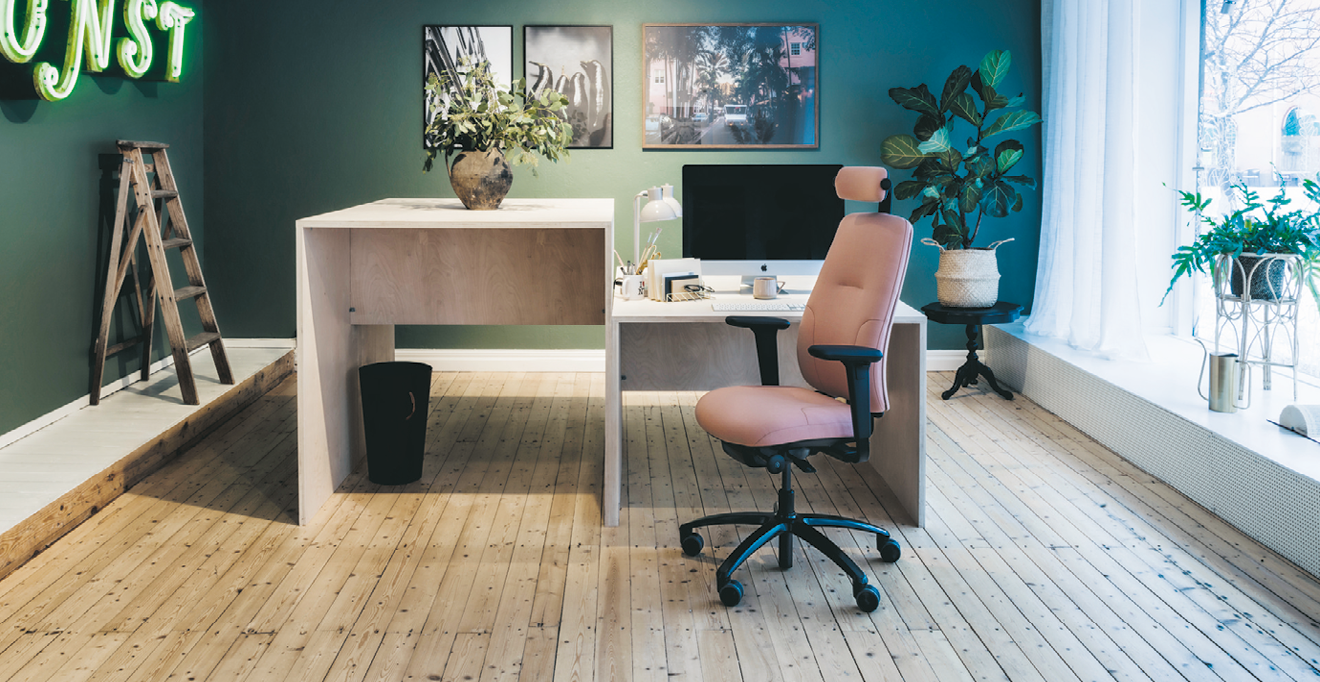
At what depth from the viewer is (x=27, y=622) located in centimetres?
259

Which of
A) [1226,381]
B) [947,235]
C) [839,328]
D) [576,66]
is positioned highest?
[576,66]

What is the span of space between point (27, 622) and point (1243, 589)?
3.26m

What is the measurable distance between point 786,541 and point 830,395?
17.7 inches

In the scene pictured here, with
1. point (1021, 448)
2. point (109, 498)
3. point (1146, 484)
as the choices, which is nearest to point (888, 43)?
point (1021, 448)

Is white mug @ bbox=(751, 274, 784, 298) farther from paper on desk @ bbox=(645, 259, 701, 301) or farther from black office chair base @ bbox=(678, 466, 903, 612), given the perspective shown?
black office chair base @ bbox=(678, 466, 903, 612)

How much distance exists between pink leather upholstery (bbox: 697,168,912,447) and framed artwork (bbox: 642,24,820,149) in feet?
8.98

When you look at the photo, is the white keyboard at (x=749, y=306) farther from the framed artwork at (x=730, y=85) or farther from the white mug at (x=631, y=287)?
the framed artwork at (x=730, y=85)

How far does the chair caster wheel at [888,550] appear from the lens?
118 inches

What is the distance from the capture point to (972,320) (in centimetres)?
495

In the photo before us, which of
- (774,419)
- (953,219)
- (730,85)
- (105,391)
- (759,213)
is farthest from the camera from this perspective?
(730,85)

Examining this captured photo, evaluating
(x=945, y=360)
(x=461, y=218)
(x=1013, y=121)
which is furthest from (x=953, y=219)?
(x=461, y=218)

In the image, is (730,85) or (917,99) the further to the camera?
(730,85)

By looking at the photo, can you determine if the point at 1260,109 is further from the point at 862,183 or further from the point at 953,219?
the point at 862,183

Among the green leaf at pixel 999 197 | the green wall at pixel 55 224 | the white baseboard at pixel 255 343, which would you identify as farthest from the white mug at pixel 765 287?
the white baseboard at pixel 255 343
